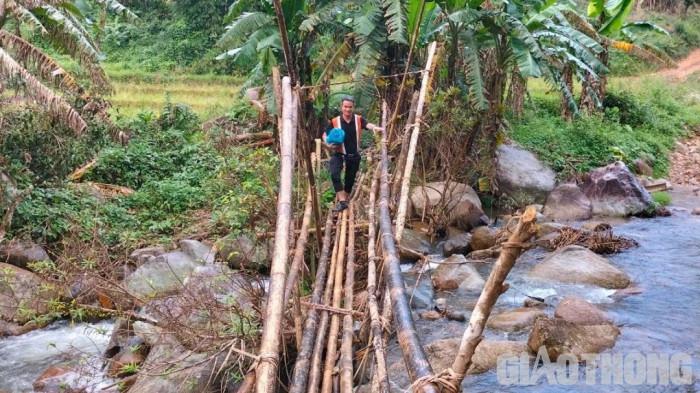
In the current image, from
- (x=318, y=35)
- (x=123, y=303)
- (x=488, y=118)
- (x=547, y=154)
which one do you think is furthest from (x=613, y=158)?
(x=123, y=303)

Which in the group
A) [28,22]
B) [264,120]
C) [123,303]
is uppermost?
[28,22]

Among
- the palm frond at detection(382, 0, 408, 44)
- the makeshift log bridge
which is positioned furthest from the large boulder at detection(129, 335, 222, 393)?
the palm frond at detection(382, 0, 408, 44)

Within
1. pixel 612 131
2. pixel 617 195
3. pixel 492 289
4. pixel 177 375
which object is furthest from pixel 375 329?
pixel 612 131

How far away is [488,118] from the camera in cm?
1078

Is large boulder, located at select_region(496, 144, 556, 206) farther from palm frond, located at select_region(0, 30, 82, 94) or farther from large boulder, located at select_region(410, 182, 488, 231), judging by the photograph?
palm frond, located at select_region(0, 30, 82, 94)

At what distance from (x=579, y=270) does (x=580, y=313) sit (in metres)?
1.45

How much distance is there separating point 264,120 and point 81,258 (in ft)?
23.9

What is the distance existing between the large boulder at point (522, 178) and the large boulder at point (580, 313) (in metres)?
5.32

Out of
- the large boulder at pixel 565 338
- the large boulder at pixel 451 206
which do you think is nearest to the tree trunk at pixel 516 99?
the large boulder at pixel 451 206

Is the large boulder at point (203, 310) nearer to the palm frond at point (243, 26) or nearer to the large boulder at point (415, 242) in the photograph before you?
the large boulder at point (415, 242)

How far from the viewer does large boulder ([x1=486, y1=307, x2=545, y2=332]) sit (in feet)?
18.1

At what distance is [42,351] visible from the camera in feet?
19.9

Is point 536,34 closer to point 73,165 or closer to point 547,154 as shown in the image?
point 547,154

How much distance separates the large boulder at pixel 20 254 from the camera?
759 centimetres
